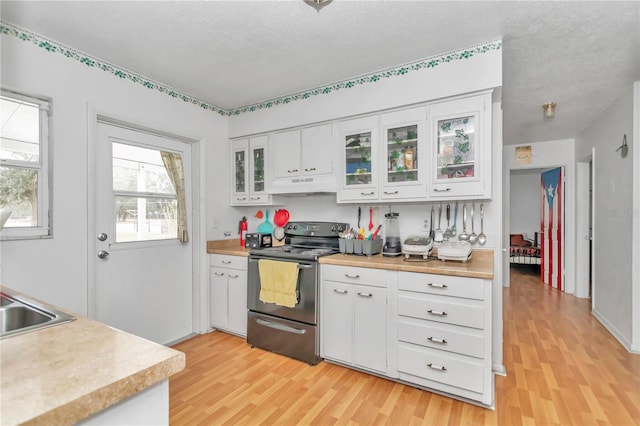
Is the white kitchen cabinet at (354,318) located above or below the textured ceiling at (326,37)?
below

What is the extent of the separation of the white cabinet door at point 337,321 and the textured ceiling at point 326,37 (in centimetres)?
178

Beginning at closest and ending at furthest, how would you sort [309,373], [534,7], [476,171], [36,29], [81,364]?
[81,364], [534,7], [36,29], [476,171], [309,373]

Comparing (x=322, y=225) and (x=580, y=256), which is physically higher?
(x=322, y=225)

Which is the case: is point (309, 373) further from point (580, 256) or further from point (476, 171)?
point (580, 256)

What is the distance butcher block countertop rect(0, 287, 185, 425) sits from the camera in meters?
0.58

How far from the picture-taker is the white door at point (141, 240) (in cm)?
249

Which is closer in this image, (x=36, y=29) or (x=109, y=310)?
(x=36, y=29)

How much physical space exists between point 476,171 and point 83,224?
114 inches

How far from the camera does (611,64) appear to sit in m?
2.46

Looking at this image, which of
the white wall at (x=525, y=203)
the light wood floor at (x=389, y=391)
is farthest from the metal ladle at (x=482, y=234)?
the white wall at (x=525, y=203)

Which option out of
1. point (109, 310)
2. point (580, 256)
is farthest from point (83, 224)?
point (580, 256)

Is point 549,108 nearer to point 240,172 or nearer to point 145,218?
point 240,172

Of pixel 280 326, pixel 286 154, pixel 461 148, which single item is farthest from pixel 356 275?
pixel 286 154

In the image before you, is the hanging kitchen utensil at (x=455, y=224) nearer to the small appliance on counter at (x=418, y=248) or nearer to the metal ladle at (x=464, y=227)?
the metal ladle at (x=464, y=227)
